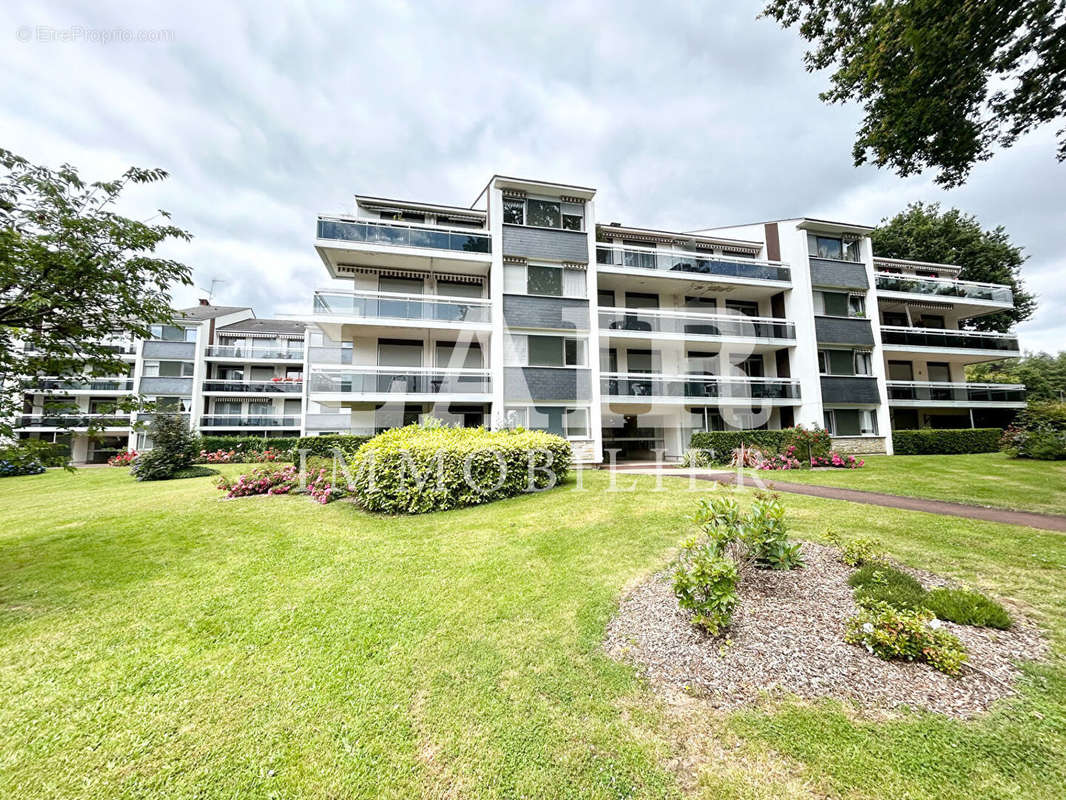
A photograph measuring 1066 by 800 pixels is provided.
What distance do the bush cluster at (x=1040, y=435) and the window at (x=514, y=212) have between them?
22.9m

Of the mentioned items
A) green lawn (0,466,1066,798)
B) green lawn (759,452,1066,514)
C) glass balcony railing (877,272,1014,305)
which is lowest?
green lawn (0,466,1066,798)

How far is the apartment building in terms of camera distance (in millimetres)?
17484

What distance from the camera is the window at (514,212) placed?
60.2ft

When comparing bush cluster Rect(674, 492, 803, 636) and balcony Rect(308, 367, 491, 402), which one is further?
balcony Rect(308, 367, 491, 402)

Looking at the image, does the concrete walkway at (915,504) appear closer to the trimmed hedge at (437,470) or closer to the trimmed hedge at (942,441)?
the trimmed hedge at (437,470)

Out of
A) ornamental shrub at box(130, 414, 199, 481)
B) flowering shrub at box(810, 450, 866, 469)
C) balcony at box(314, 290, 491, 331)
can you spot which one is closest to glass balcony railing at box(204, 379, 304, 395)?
ornamental shrub at box(130, 414, 199, 481)

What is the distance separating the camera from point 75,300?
547cm

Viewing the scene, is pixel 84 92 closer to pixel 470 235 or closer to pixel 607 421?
pixel 470 235

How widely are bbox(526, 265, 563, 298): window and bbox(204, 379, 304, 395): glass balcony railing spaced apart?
77.1 ft

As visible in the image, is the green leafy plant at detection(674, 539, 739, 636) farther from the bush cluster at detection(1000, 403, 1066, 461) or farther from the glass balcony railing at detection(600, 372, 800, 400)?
the bush cluster at detection(1000, 403, 1066, 461)

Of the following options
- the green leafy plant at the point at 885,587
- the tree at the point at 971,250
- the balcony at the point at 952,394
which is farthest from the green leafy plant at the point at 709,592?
the tree at the point at 971,250

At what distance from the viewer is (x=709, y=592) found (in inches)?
147

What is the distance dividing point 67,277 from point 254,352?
33.4 meters

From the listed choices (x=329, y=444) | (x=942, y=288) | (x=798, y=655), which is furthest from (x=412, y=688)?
(x=942, y=288)
